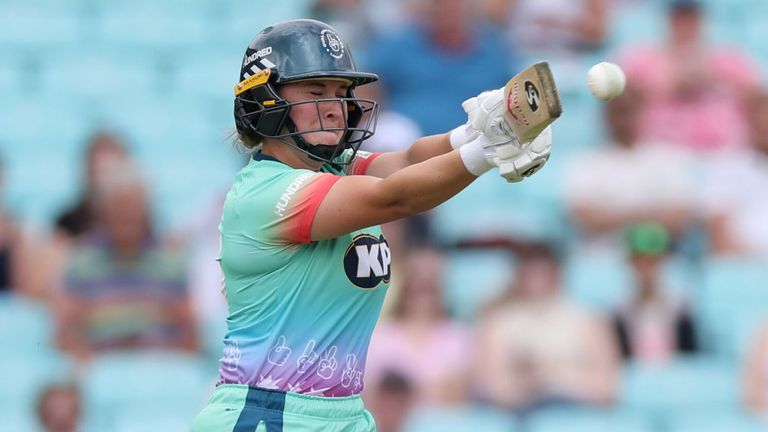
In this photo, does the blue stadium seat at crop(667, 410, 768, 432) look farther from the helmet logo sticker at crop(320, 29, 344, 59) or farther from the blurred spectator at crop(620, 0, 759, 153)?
the helmet logo sticker at crop(320, 29, 344, 59)

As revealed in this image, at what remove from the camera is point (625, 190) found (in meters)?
9.70

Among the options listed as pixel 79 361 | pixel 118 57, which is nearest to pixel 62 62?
pixel 118 57

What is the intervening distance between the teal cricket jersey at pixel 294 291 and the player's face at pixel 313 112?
15 centimetres

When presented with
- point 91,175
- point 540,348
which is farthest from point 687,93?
point 91,175

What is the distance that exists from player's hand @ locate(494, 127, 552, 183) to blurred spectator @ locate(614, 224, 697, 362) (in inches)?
189

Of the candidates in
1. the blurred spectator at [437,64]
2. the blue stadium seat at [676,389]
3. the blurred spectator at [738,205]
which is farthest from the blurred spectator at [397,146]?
the blurred spectator at [738,205]

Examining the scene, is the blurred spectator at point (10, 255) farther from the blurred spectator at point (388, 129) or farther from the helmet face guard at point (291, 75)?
the helmet face guard at point (291, 75)

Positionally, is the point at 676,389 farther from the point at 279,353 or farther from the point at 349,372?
the point at 279,353

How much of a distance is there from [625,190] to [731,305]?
105cm

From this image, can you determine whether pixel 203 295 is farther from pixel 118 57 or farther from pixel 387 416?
pixel 118 57

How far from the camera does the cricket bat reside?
403cm

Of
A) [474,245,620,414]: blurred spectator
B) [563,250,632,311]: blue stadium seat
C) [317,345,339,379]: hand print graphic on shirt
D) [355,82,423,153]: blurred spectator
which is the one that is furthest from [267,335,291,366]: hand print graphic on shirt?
[563,250,632,311]: blue stadium seat

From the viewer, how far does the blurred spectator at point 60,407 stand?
7.77 m

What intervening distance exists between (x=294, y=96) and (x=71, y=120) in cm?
640
